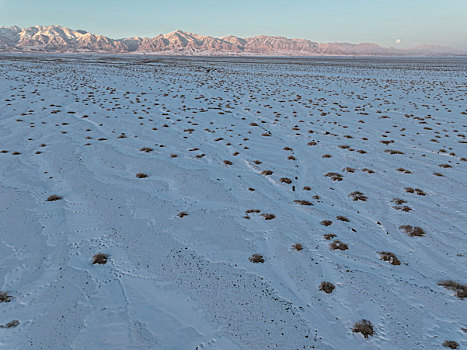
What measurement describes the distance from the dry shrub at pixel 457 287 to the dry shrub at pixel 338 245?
2158mm

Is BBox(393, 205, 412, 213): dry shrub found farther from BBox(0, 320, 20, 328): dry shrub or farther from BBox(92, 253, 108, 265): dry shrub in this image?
BBox(0, 320, 20, 328): dry shrub

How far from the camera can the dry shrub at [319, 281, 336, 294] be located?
6.42 metres

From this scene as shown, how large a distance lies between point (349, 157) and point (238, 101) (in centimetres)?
1749

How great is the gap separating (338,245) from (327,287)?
1.68 metres

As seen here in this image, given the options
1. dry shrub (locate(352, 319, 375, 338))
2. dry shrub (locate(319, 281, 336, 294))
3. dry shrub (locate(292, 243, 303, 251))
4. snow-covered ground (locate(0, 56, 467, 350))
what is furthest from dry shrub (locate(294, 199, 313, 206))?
dry shrub (locate(352, 319, 375, 338))


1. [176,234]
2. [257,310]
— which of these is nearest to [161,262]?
[176,234]

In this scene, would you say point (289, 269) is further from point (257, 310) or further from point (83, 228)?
point (83, 228)

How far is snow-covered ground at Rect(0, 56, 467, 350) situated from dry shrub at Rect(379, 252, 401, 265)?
0.15 metres

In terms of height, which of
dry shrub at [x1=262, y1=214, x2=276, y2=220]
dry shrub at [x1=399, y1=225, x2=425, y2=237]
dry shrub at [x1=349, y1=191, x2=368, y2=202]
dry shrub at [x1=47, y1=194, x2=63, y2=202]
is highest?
dry shrub at [x1=349, y1=191, x2=368, y2=202]

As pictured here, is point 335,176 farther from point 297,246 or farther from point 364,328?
point 364,328

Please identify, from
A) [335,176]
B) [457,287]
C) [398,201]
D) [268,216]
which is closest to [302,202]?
[268,216]

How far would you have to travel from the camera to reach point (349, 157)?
569 inches

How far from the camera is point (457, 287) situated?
6.41m

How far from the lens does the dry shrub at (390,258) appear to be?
723 cm
